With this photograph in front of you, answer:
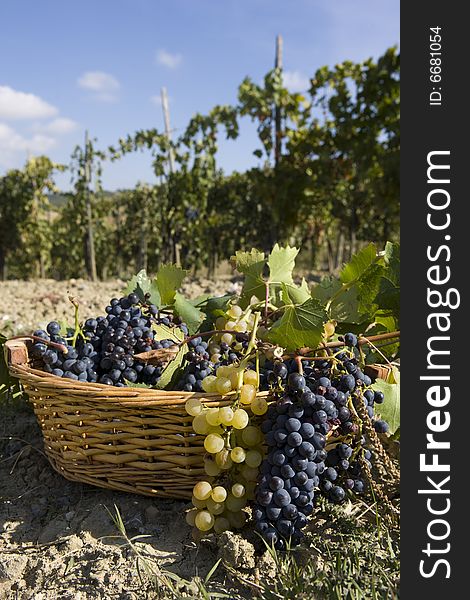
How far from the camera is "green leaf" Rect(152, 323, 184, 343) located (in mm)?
2053

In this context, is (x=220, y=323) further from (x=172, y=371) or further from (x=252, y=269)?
(x=172, y=371)

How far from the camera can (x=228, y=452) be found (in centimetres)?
158

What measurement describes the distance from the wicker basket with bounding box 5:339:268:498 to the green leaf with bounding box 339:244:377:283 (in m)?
0.61

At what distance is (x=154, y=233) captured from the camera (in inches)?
637

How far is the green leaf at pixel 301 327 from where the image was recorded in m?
1.66

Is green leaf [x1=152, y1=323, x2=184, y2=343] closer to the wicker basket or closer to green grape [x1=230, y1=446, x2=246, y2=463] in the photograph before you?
the wicker basket

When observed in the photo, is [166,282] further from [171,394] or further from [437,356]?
[437,356]

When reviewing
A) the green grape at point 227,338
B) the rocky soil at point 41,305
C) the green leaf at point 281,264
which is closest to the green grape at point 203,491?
the green grape at point 227,338

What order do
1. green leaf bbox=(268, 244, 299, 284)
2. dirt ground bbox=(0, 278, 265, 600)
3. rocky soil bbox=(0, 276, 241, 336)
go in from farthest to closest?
1. rocky soil bbox=(0, 276, 241, 336)
2. green leaf bbox=(268, 244, 299, 284)
3. dirt ground bbox=(0, 278, 265, 600)

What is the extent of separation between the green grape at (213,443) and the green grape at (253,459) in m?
0.08

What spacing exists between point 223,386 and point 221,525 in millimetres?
361

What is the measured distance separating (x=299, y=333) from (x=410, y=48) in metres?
0.78

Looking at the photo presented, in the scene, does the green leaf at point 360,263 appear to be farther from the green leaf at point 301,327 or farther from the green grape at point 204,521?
the green grape at point 204,521

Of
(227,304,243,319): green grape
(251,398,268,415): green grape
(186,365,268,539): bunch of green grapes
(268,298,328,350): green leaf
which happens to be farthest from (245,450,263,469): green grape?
(227,304,243,319): green grape
